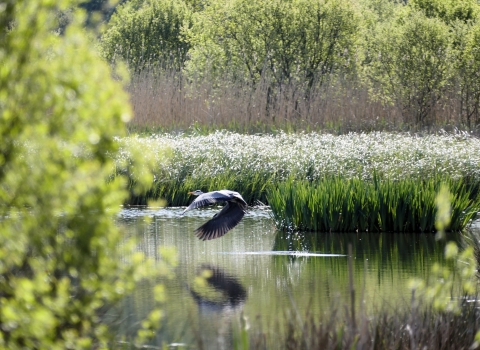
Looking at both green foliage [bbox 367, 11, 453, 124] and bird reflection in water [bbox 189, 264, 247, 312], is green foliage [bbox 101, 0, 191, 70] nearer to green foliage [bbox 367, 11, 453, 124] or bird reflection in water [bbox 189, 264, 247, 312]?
green foliage [bbox 367, 11, 453, 124]

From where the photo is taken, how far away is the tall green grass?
41.0ft

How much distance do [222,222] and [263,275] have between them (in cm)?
189

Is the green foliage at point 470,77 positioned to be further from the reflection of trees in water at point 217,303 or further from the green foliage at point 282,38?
the reflection of trees in water at point 217,303

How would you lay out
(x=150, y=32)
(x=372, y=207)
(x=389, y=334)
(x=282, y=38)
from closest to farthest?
(x=389, y=334) → (x=372, y=207) → (x=282, y=38) → (x=150, y=32)

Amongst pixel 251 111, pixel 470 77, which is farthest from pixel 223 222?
pixel 470 77

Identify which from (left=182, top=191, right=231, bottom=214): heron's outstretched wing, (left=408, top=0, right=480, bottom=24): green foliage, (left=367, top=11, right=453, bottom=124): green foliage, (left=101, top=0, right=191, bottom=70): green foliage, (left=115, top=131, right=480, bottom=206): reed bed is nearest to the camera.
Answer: (left=182, top=191, right=231, bottom=214): heron's outstretched wing

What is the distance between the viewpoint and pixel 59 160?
3455mm

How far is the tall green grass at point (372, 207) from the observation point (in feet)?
41.0

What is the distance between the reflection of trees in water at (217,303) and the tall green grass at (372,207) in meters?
3.24

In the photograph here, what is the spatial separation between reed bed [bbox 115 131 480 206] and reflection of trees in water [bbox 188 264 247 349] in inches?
239

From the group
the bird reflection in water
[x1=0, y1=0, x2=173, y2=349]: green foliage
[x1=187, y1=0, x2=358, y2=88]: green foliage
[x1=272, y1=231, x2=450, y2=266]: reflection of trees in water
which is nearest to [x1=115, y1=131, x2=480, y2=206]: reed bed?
[x1=272, y1=231, x2=450, y2=266]: reflection of trees in water

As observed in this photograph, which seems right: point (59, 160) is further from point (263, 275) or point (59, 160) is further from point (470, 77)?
point (470, 77)

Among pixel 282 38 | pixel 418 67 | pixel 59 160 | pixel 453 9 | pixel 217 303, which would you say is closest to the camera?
pixel 59 160

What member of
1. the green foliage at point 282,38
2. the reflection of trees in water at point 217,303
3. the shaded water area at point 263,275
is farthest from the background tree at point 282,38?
the reflection of trees in water at point 217,303
